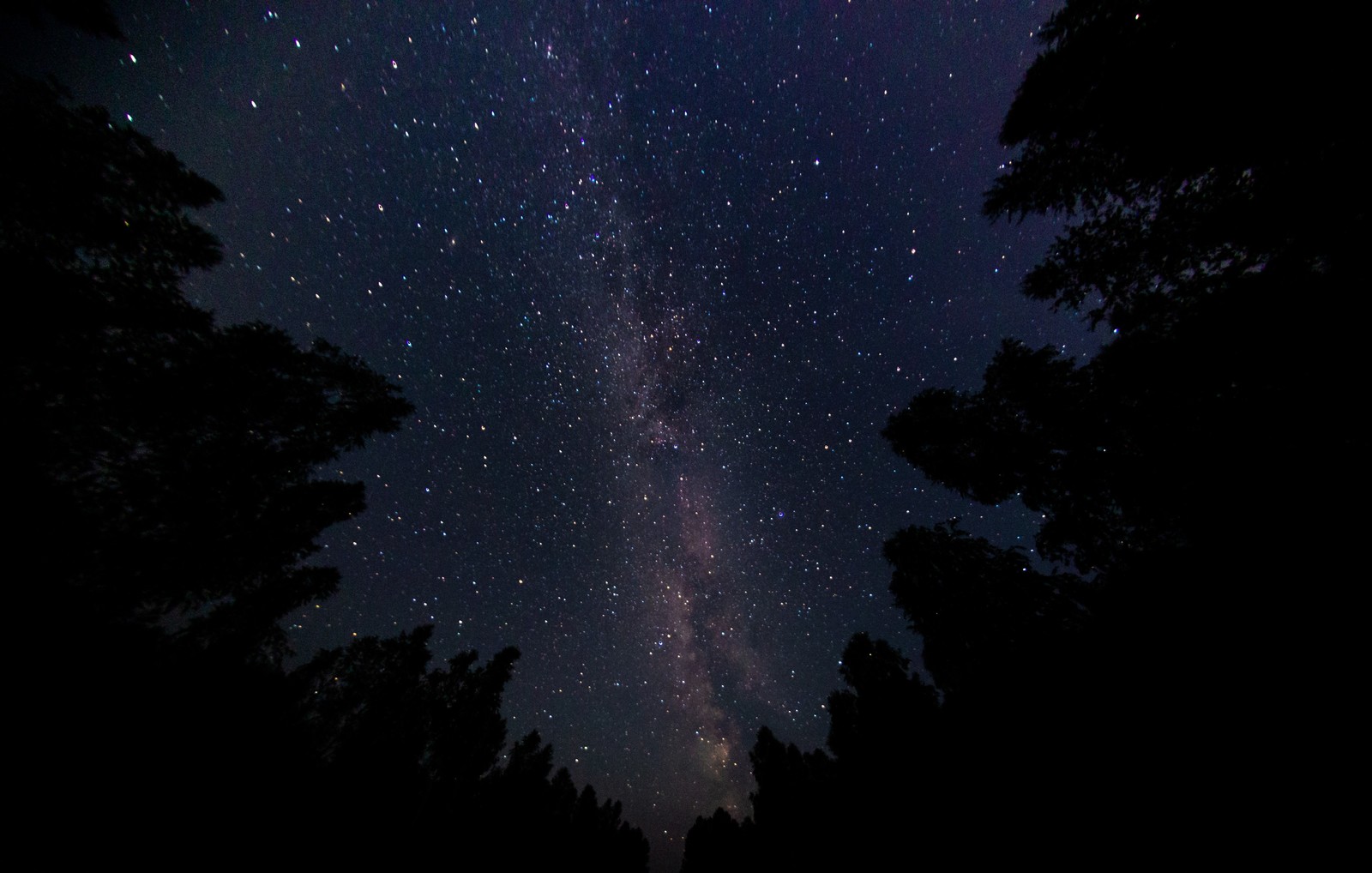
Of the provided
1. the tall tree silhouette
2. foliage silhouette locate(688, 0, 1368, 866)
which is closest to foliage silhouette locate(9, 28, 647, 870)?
the tall tree silhouette

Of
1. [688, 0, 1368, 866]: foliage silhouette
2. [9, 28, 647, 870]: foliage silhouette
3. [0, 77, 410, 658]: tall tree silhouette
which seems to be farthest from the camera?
[0, 77, 410, 658]: tall tree silhouette

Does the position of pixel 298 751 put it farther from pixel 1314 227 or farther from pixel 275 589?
pixel 1314 227

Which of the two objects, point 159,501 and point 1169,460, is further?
point 159,501

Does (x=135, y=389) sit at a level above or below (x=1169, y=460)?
above

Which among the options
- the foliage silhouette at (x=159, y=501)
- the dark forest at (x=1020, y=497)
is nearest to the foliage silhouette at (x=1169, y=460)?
the dark forest at (x=1020, y=497)

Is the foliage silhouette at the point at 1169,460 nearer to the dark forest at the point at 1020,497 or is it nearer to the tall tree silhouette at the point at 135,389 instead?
the dark forest at the point at 1020,497

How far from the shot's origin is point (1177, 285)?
7.60m

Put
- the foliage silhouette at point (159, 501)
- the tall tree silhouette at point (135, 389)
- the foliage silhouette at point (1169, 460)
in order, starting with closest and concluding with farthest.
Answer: the foliage silhouette at point (1169, 460)
the foliage silhouette at point (159, 501)
the tall tree silhouette at point (135, 389)

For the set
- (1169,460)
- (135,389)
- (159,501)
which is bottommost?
(1169,460)

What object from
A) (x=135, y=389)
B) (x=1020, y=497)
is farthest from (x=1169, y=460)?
(x=135, y=389)

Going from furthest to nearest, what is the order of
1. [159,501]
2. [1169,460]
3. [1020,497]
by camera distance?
[1020,497], [159,501], [1169,460]

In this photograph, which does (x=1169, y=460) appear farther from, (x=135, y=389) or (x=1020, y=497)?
(x=135, y=389)

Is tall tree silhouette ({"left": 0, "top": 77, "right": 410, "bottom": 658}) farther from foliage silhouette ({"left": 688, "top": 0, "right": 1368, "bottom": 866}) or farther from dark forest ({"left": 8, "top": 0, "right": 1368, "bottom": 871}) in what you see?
foliage silhouette ({"left": 688, "top": 0, "right": 1368, "bottom": 866})

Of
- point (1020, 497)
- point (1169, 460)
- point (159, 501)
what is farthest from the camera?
point (1020, 497)
